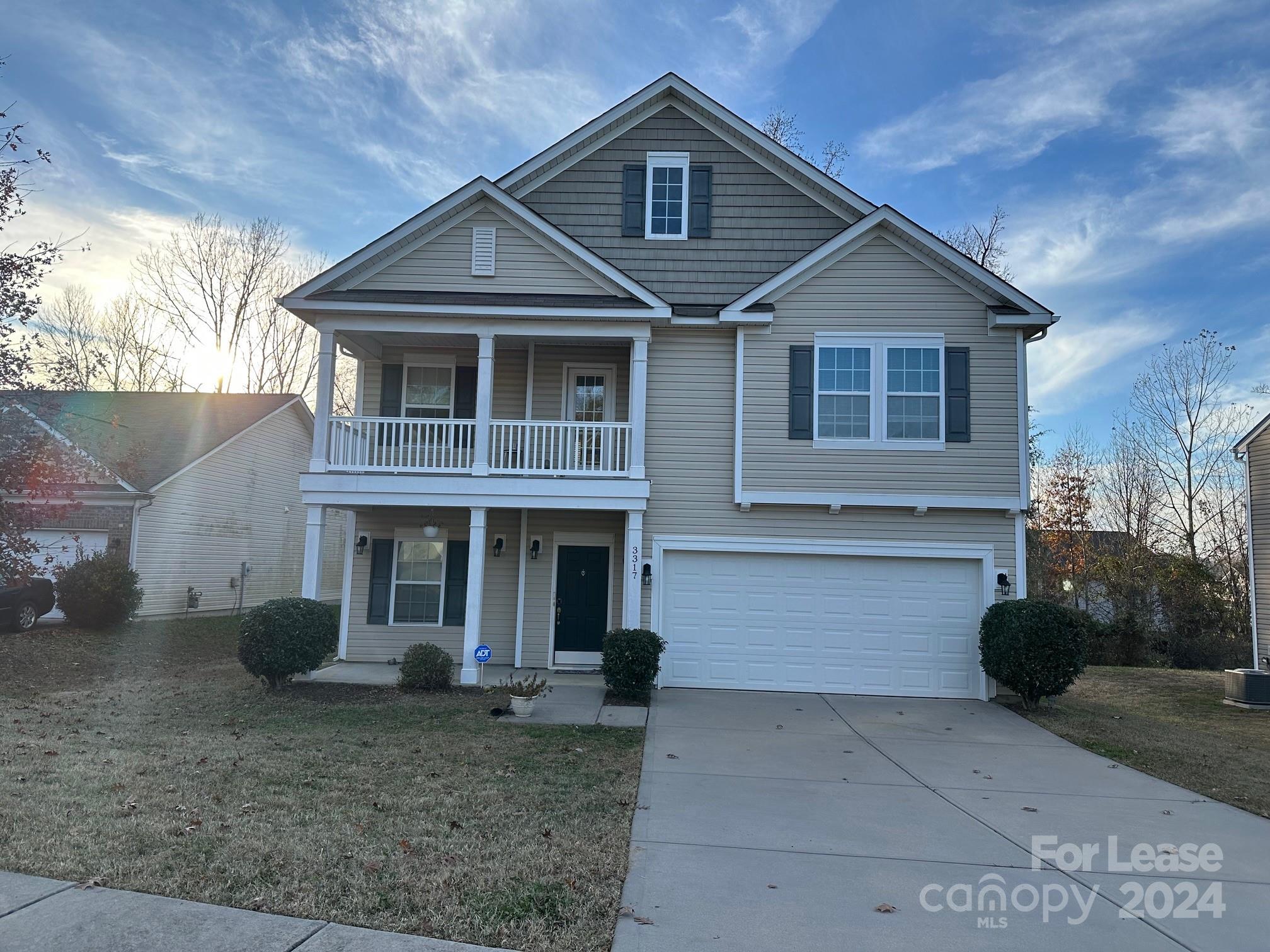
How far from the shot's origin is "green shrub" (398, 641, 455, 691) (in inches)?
431

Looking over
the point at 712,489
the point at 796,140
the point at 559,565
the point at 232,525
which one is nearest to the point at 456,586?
the point at 559,565

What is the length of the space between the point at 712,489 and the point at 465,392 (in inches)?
181

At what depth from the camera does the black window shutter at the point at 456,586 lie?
13.7 metres

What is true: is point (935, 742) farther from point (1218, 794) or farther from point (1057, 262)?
point (1057, 262)

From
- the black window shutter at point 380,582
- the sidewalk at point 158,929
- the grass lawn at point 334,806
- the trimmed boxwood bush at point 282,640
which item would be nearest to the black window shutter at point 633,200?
the black window shutter at point 380,582

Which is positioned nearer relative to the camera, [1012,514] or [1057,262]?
[1012,514]

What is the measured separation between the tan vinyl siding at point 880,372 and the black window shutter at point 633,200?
297 centimetres

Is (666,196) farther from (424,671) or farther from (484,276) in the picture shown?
(424,671)

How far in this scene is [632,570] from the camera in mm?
11883

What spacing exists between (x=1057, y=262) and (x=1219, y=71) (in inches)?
168

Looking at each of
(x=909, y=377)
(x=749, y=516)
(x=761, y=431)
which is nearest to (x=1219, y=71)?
(x=909, y=377)

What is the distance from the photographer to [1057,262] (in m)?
16.5

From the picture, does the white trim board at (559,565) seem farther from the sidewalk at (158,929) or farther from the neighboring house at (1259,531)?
the neighboring house at (1259,531)

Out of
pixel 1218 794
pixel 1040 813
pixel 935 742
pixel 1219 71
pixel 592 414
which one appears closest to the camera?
pixel 1040 813
